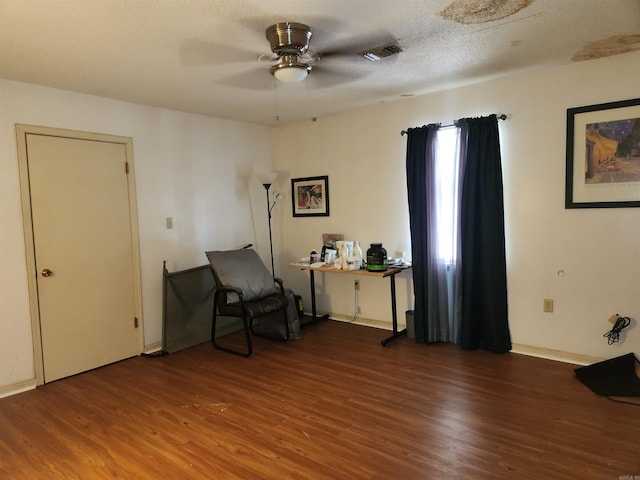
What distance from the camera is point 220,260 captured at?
3.93 m

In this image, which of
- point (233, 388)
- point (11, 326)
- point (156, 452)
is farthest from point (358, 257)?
point (11, 326)

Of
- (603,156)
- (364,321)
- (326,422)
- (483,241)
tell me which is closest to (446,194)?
(483,241)

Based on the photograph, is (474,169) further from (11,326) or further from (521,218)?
(11,326)

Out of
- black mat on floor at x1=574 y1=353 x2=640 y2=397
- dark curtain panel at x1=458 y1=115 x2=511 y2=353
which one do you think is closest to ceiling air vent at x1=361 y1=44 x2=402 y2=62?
dark curtain panel at x1=458 y1=115 x2=511 y2=353

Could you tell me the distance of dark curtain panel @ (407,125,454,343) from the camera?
149 inches

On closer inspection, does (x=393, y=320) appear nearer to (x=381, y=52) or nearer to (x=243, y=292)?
(x=243, y=292)

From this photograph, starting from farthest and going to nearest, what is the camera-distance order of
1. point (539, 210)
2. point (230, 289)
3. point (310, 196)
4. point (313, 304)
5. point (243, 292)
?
1. point (310, 196)
2. point (313, 304)
3. point (243, 292)
4. point (230, 289)
5. point (539, 210)

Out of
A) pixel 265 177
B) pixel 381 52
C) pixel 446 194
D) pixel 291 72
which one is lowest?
pixel 446 194

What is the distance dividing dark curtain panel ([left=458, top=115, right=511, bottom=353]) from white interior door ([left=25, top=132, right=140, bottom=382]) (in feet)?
9.92

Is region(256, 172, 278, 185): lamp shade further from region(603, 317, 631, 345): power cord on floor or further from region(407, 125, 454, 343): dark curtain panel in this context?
region(603, 317, 631, 345): power cord on floor

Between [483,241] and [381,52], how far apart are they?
1.79 m

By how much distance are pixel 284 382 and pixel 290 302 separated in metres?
1.10

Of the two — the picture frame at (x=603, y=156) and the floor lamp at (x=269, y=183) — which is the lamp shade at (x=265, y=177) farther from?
the picture frame at (x=603, y=156)

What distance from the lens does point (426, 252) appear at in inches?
150
